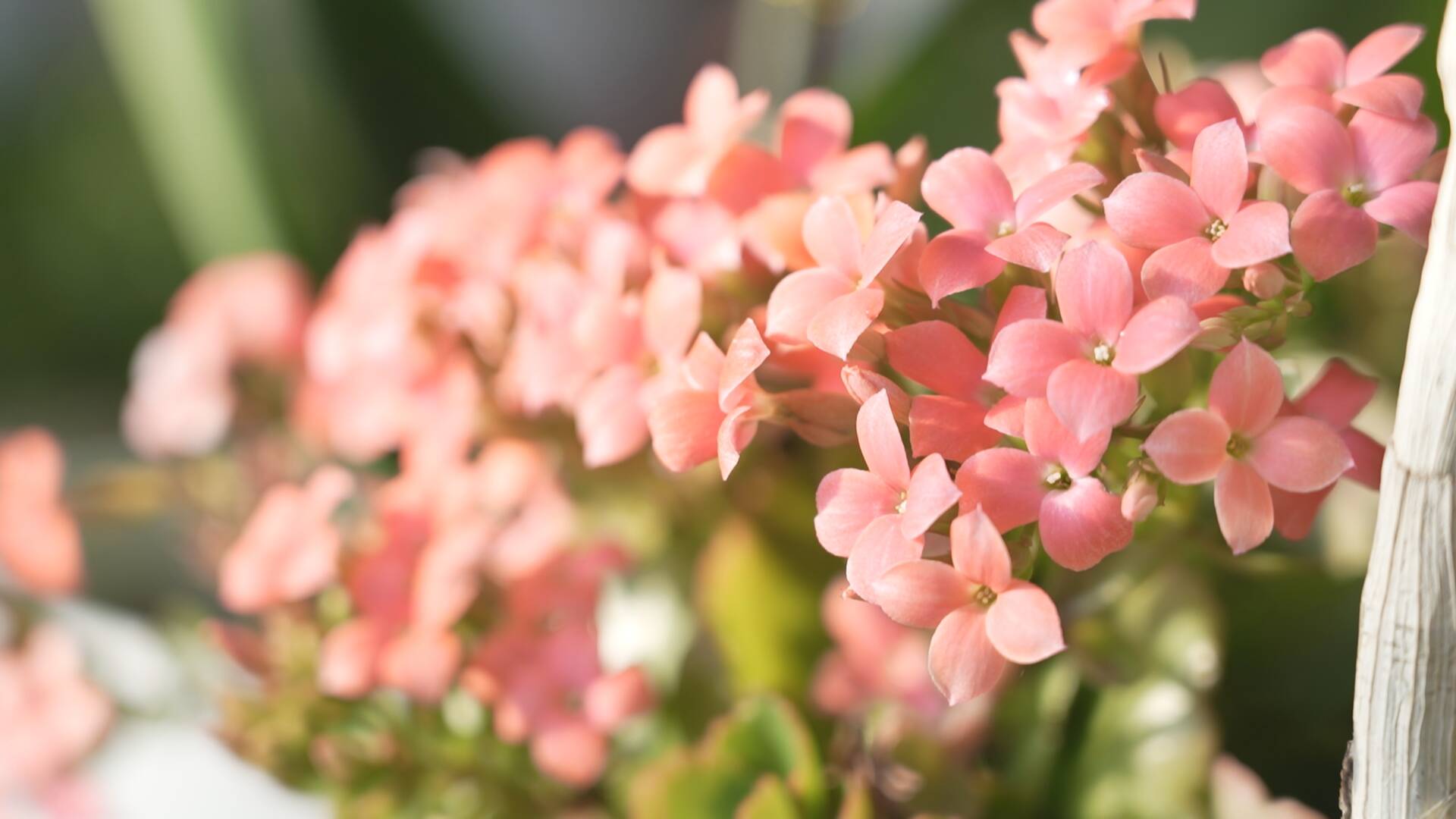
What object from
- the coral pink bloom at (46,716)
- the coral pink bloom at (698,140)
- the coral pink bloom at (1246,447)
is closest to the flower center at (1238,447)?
the coral pink bloom at (1246,447)

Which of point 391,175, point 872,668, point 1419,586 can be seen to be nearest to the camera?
point 1419,586

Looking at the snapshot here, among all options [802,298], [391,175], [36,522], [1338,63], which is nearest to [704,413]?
[802,298]

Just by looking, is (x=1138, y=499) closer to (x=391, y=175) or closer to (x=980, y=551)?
(x=980, y=551)

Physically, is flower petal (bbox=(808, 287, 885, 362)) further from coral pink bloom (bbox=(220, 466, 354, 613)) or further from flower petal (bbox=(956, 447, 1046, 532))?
coral pink bloom (bbox=(220, 466, 354, 613))

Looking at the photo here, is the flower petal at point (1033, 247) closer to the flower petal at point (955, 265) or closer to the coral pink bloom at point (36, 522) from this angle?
the flower petal at point (955, 265)

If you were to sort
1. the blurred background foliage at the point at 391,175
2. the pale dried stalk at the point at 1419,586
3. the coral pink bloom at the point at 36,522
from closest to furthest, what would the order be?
the pale dried stalk at the point at 1419,586 → the blurred background foliage at the point at 391,175 → the coral pink bloom at the point at 36,522

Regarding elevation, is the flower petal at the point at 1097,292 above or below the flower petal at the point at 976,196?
below
